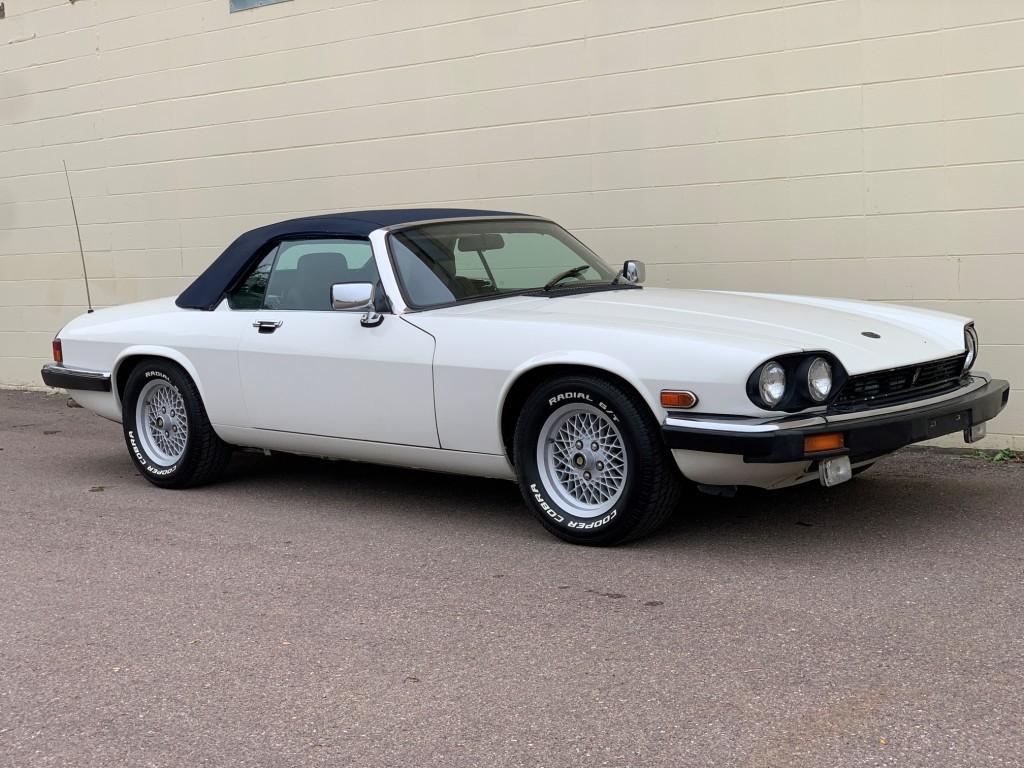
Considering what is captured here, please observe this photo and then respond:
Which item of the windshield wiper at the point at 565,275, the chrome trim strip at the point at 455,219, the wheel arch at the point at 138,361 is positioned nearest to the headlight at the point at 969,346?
the windshield wiper at the point at 565,275

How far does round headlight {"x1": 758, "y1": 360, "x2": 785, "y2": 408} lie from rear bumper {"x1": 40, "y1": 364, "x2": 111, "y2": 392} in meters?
3.95

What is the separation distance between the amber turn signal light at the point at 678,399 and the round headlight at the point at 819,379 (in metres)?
0.45

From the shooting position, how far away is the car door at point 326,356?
→ 18.4 ft

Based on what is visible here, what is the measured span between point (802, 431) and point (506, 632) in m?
1.36

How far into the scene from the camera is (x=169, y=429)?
22.2 ft

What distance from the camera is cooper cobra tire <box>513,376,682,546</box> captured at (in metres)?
4.93

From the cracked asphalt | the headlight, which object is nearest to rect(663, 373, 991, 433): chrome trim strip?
the cracked asphalt

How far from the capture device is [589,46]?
833 cm

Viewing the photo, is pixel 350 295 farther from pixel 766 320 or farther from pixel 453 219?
pixel 766 320

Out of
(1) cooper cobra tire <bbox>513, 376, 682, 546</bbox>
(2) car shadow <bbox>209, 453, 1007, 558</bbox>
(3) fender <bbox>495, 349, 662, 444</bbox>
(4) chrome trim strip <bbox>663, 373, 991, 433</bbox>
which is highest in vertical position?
(3) fender <bbox>495, 349, 662, 444</bbox>

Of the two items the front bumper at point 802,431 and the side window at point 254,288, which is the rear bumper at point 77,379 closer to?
the side window at point 254,288

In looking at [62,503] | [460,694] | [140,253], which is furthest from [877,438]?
[140,253]

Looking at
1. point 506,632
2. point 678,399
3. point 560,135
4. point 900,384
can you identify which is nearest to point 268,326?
point 678,399

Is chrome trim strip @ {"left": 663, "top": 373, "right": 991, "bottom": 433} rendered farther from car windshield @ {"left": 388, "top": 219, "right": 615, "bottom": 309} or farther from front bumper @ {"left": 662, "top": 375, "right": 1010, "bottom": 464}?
car windshield @ {"left": 388, "top": 219, "right": 615, "bottom": 309}
